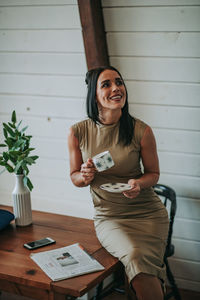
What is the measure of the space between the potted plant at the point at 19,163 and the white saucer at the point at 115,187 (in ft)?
1.50

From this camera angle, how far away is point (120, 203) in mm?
2309

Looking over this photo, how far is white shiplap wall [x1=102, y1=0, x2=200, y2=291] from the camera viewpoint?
2.40 metres

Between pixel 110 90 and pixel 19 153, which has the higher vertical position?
pixel 110 90

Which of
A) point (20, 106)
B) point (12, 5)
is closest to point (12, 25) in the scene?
point (12, 5)

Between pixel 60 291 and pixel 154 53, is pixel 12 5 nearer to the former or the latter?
pixel 154 53

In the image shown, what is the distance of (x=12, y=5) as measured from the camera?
2.77 metres

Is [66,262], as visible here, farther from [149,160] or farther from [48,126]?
[48,126]

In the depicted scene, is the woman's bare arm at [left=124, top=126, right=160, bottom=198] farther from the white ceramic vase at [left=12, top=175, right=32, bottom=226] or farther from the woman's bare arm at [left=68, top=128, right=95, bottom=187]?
the white ceramic vase at [left=12, top=175, right=32, bottom=226]

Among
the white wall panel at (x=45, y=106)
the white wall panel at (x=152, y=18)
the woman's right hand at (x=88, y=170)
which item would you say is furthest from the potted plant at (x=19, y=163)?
the white wall panel at (x=152, y=18)

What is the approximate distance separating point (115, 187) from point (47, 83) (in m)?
1.09

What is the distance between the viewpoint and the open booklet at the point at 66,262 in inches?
75.1

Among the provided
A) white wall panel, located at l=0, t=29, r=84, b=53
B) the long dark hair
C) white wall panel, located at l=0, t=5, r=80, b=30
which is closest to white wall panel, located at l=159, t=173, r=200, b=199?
the long dark hair

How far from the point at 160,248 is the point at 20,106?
1.51 meters

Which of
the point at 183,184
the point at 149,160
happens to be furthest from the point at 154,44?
the point at 183,184
